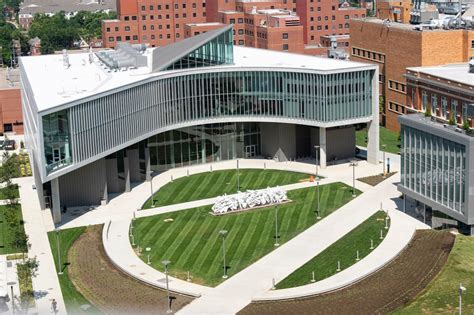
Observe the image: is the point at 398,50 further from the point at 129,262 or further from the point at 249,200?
the point at 129,262

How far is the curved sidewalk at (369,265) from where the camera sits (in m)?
69.8

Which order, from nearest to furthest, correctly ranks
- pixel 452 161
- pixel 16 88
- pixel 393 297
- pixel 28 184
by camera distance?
1. pixel 393 297
2. pixel 452 161
3. pixel 28 184
4. pixel 16 88

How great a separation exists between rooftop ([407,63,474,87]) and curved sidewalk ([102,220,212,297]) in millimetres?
37561

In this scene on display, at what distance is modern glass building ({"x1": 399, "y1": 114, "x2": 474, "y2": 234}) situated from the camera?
79312mm

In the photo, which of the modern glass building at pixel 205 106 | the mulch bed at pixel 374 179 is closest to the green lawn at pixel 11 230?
the modern glass building at pixel 205 106

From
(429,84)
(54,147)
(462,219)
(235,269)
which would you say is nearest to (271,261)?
(235,269)

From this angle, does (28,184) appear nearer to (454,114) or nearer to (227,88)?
(227,88)

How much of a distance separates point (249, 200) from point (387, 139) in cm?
3693

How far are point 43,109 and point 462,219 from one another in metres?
41.5

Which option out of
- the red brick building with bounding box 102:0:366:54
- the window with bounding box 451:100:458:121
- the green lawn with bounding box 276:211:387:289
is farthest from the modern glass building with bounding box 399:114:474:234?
the red brick building with bounding box 102:0:366:54

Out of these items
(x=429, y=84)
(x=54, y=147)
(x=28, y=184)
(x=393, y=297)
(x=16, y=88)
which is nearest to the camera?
(x=393, y=297)

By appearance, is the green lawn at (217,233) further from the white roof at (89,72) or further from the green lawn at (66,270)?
the white roof at (89,72)

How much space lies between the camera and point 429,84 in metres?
99.9

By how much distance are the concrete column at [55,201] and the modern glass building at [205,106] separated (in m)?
5.19
